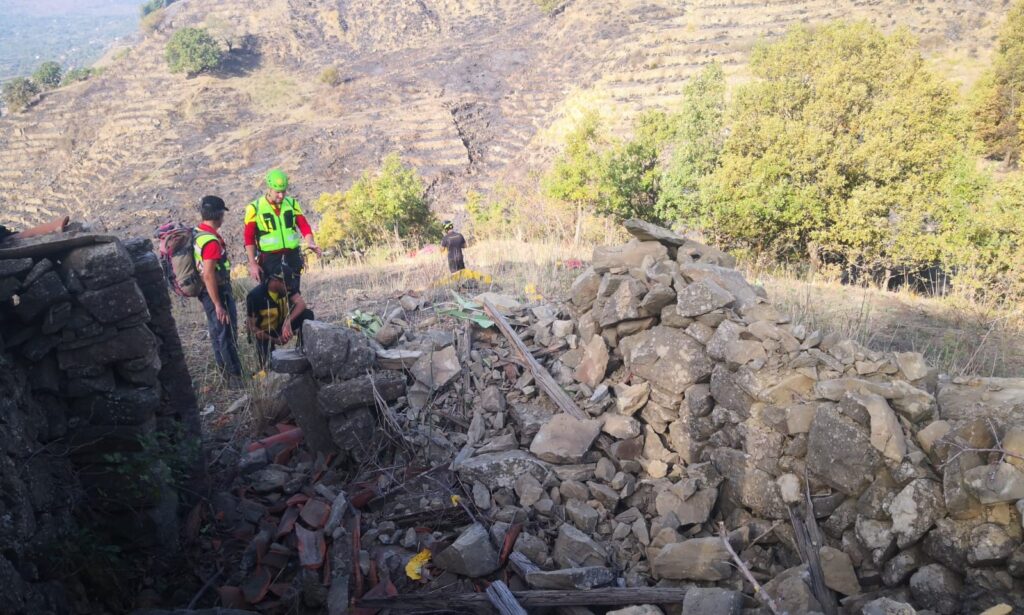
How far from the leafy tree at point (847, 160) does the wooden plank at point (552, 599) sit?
10.8 m

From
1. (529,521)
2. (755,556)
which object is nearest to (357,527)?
(529,521)

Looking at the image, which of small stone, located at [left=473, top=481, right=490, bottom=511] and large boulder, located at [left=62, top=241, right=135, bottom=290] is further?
small stone, located at [left=473, top=481, right=490, bottom=511]

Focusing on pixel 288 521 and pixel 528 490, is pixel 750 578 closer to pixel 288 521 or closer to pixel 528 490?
pixel 528 490

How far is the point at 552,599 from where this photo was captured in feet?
9.65

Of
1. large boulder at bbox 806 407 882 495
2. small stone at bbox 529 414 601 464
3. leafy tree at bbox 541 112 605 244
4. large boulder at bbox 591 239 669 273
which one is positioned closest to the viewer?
large boulder at bbox 806 407 882 495

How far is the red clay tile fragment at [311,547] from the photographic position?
3279mm

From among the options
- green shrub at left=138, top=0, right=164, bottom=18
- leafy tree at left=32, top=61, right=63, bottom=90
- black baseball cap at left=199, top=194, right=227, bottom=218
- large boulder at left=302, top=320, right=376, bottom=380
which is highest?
green shrub at left=138, top=0, right=164, bottom=18

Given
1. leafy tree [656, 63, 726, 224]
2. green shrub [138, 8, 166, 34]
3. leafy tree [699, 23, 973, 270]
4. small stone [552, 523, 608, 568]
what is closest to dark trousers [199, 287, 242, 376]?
small stone [552, 523, 608, 568]

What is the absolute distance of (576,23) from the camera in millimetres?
56250

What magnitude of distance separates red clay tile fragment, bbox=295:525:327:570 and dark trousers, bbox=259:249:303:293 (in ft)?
7.60

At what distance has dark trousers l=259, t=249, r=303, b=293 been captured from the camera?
494cm

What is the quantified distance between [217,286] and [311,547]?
2.69m

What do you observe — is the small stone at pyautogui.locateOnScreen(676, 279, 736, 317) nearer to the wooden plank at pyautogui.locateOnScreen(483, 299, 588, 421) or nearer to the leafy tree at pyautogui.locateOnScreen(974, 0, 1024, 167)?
the wooden plank at pyautogui.locateOnScreen(483, 299, 588, 421)

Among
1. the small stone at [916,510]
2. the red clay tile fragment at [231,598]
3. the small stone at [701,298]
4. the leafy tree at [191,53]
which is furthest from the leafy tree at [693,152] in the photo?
the leafy tree at [191,53]
